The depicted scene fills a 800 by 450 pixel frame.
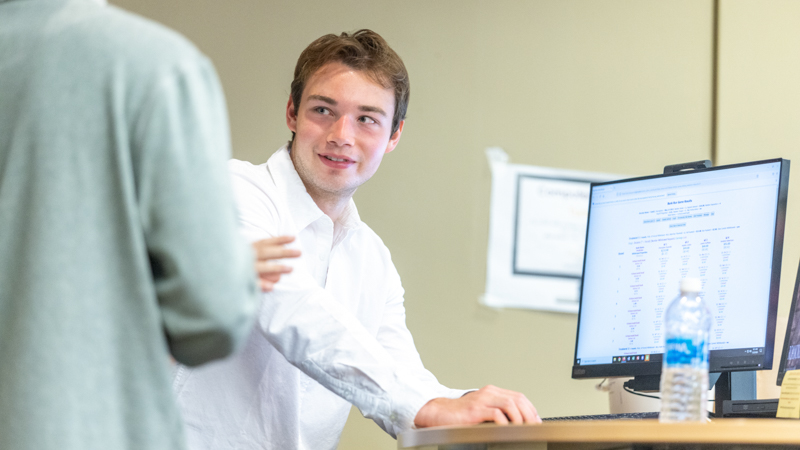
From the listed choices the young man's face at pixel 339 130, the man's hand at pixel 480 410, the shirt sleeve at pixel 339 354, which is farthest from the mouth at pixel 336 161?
the man's hand at pixel 480 410

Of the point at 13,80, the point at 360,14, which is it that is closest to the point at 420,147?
the point at 360,14

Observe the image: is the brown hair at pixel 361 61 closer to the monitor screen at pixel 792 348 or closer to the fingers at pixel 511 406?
the fingers at pixel 511 406

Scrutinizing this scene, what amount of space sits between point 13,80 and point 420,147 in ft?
6.65

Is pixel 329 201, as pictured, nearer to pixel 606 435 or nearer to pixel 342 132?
pixel 342 132

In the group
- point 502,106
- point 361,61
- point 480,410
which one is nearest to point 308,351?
point 480,410

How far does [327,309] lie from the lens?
1449 millimetres

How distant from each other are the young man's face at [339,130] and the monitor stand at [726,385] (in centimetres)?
79

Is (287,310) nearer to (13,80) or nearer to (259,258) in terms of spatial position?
(259,258)

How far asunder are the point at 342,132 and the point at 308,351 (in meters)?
0.64

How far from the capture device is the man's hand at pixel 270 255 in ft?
3.14

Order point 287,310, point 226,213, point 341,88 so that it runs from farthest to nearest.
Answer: point 341,88
point 287,310
point 226,213

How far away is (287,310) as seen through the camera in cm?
145

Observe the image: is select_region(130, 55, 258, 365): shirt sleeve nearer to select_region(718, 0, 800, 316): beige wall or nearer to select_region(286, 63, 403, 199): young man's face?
select_region(286, 63, 403, 199): young man's face

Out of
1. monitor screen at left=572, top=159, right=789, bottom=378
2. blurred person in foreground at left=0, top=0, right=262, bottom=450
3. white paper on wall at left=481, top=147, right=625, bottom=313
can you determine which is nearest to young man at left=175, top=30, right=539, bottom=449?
monitor screen at left=572, top=159, right=789, bottom=378
